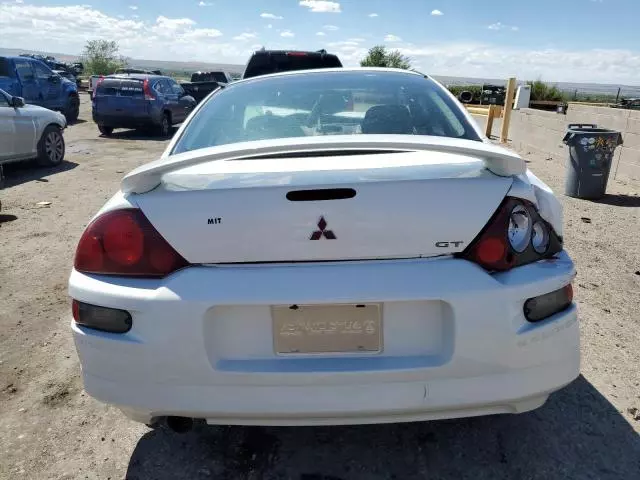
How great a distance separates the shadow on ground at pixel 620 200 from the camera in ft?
Answer: 23.7

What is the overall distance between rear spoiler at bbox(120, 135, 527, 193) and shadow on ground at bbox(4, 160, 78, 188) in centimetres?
757

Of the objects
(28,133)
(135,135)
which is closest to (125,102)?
(135,135)

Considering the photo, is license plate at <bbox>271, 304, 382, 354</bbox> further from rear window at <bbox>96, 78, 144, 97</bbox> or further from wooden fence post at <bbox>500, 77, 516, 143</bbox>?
rear window at <bbox>96, 78, 144, 97</bbox>

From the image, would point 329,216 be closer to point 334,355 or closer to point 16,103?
point 334,355

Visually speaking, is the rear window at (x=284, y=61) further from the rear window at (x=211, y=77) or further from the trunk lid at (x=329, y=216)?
the rear window at (x=211, y=77)

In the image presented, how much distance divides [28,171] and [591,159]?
9.21 metres

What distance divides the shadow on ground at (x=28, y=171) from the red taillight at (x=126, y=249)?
7.47m

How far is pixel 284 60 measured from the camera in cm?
786

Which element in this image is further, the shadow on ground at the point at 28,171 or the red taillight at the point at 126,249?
the shadow on ground at the point at 28,171

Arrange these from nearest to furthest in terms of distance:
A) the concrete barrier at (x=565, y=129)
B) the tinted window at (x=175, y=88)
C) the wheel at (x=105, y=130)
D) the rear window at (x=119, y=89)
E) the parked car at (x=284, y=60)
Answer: the parked car at (x=284, y=60)
the concrete barrier at (x=565, y=129)
the rear window at (x=119, y=89)
the wheel at (x=105, y=130)
the tinted window at (x=175, y=88)

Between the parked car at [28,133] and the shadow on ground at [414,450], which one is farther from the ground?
the parked car at [28,133]

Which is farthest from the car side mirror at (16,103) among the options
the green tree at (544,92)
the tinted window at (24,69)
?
the green tree at (544,92)

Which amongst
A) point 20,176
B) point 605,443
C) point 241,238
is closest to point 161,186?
point 241,238

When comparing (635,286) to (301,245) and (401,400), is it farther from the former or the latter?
(301,245)
